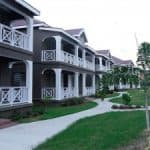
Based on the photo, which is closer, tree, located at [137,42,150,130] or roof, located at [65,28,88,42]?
tree, located at [137,42,150,130]

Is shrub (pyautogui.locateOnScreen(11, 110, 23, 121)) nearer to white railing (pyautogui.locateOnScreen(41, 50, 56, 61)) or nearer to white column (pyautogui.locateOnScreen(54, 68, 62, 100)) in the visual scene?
white column (pyautogui.locateOnScreen(54, 68, 62, 100))

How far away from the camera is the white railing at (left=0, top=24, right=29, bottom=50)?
15.2 metres

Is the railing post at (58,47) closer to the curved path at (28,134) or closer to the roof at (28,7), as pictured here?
the roof at (28,7)

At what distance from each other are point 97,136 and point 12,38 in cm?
815

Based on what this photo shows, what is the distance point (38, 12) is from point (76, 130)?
9356 mm

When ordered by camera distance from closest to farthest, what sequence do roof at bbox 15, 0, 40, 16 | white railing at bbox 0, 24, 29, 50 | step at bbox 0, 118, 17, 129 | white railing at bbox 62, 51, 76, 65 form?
step at bbox 0, 118, 17, 129 < white railing at bbox 0, 24, 29, 50 < roof at bbox 15, 0, 40, 16 < white railing at bbox 62, 51, 76, 65

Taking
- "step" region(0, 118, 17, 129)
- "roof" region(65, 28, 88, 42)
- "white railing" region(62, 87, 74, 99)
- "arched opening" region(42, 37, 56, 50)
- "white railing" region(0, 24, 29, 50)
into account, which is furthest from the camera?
"roof" region(65, 28, 88, 42)

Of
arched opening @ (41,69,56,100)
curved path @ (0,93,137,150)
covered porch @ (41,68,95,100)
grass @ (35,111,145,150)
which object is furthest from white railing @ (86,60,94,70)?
grass @ (35,111,145,150)

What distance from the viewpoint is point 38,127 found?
12.9 m

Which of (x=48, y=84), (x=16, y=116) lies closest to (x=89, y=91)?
(x=48, y=84)

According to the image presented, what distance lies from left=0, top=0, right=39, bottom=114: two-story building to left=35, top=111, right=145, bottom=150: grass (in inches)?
190

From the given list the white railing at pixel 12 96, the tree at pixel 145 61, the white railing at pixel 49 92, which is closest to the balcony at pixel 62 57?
the white railing at pixel 49 92

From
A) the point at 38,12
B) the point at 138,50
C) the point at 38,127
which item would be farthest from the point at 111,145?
the point at 38,12

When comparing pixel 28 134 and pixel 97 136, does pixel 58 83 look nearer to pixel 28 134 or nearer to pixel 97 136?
pixel 28 134
